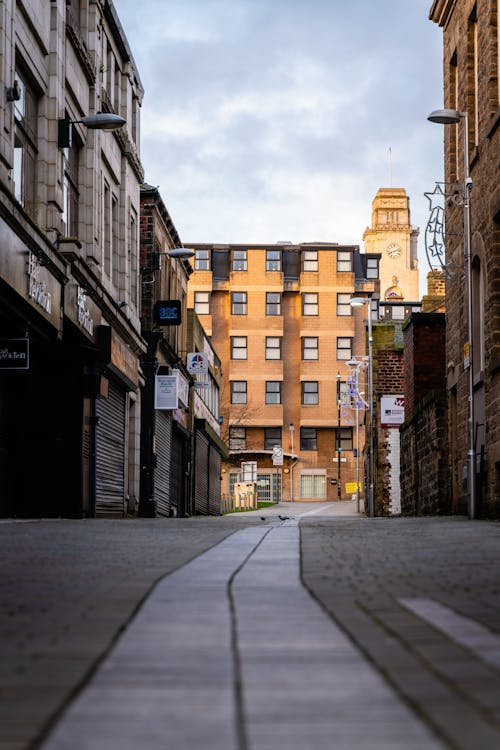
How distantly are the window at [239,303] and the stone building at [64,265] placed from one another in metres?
58.8

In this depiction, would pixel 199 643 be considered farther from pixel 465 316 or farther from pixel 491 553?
pixel 465 316

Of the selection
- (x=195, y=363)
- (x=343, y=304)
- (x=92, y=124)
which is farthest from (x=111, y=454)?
(x=343, y=304)

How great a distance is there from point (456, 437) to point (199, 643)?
74.5 ft

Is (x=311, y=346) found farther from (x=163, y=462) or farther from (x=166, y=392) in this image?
(x=166, y=392)

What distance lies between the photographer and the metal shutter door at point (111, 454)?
96.6ft

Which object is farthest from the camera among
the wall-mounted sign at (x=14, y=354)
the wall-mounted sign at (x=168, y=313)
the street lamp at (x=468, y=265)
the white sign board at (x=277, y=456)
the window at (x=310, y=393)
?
the window at (x=310, y=393)

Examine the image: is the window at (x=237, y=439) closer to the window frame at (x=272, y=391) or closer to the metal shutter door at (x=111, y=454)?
the window frame at (x=272, y=391)

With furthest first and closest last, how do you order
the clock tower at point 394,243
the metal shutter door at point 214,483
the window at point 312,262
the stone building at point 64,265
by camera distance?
the clock tower at point 394,243
the window at point 312,262
the metal shutter door at point 214,483
the stone building at point 64,265

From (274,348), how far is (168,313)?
56.2 metres

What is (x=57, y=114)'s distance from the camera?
24188mm

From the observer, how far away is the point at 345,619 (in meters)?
6.07

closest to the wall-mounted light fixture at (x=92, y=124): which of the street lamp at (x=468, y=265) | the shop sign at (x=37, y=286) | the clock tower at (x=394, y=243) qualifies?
the shop sign at (x=37, y=286)

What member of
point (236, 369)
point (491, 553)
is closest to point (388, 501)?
point (491, 553)

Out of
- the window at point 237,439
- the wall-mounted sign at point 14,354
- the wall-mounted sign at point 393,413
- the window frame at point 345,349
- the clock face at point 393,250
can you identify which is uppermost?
the clock face at point 393,250
